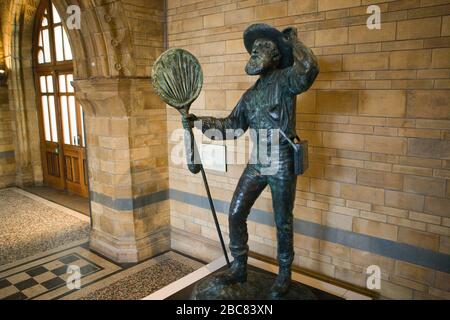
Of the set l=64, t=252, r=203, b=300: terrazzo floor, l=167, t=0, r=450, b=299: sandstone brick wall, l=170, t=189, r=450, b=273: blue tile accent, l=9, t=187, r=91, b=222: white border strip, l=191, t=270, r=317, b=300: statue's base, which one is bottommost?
l=64, t=252, r=203, b=300: terrazzo floor

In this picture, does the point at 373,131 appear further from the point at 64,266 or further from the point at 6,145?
the point at 6,145

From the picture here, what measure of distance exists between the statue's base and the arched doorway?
3978 millimetres

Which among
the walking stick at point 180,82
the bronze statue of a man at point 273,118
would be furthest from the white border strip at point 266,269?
the walking stick at point 180,82

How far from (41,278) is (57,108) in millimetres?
3462

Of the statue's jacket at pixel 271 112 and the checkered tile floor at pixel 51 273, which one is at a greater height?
the statue's jacket at pixel 271 112

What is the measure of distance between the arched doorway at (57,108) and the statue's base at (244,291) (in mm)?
3978

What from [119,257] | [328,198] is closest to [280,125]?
[328,198]

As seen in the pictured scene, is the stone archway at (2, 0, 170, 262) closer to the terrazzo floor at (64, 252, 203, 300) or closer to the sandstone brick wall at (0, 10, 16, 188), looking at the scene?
the terrazzo floor at (64, 252, 203, 300)

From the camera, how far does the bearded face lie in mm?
2029

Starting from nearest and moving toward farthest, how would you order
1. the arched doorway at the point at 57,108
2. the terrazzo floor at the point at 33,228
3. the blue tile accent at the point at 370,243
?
the blue tile accent at the point at 370,243
the terrazzo floor at the point at 33,228
the arched doorway at the point at 57,108

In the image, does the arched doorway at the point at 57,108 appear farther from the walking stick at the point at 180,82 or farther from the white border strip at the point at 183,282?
the walking stick at the point at 180,82

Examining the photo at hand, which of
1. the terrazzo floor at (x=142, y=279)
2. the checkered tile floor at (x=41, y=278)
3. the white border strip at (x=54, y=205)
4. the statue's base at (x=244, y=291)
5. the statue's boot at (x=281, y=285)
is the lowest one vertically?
the terrazzo floor at (x=142, y=279)

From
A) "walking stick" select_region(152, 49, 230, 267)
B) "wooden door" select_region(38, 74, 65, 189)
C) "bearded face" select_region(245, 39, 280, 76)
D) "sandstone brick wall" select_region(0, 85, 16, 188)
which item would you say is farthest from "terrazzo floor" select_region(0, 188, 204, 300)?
"bearded face" select_region(245, 39, 280, 76)

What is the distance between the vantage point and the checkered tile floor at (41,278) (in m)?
3.15
